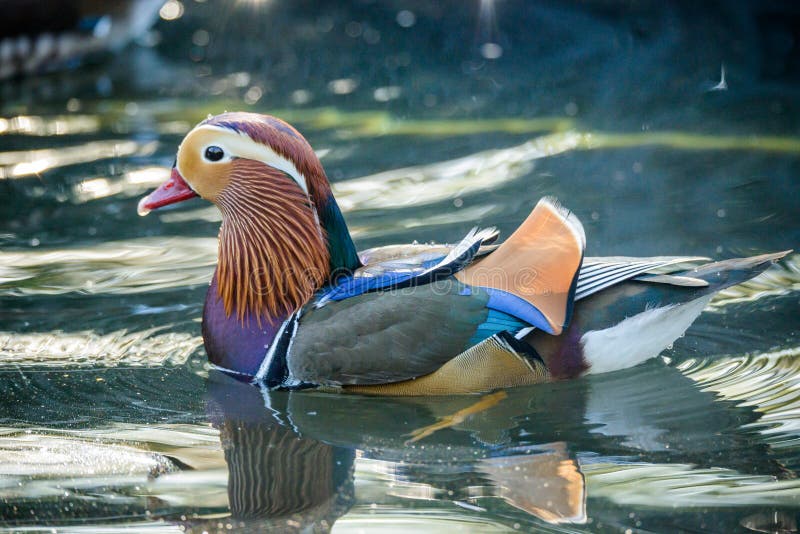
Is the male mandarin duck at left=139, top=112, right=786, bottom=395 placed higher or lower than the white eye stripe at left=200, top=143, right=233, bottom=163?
lower

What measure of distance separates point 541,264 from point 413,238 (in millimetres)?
1805

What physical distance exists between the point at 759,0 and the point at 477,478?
25.8 ft

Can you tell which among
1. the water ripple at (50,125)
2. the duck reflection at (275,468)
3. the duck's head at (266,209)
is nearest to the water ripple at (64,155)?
the water ripple at (50,125)

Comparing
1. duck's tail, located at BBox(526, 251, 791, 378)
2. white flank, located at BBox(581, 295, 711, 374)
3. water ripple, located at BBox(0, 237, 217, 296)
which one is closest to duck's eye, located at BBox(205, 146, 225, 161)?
water ripple, located at BBox(0, 237, 217, 296)

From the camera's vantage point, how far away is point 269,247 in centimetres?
483

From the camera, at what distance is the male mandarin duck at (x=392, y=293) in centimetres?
446

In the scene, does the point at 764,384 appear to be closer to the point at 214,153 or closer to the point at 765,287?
the point at 765,287

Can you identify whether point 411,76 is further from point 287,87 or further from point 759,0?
point 759,0

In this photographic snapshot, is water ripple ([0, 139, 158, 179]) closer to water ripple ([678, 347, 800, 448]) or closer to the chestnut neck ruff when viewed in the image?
the chestnut neck ruff

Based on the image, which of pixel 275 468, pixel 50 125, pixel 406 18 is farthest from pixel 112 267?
pixel 406 18

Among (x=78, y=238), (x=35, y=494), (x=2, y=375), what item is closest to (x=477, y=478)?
(x=35, y=494)

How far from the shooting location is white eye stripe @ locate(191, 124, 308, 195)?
4586 mm

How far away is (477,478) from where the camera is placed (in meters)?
3.84

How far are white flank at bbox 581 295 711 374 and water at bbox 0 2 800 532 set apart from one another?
0.31 ft
